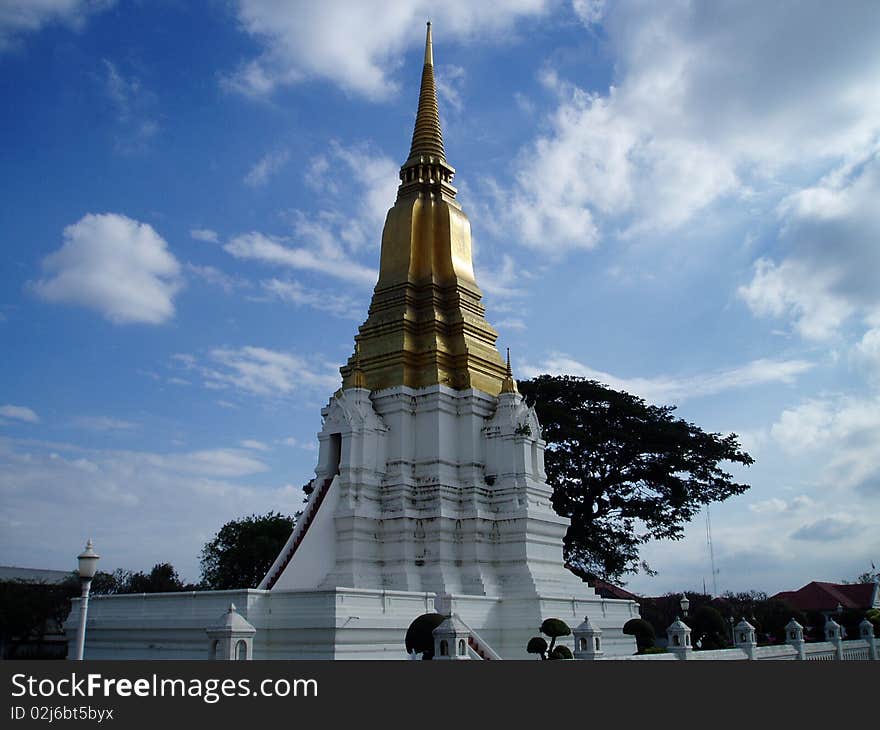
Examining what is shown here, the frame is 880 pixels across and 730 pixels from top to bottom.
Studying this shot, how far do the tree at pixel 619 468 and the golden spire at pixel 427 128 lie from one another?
12.7 metres

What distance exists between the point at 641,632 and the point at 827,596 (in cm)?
4073

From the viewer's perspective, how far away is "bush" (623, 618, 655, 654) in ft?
83.0

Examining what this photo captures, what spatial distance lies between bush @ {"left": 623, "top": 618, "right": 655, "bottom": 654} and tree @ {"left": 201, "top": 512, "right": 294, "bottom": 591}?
64.6 ft

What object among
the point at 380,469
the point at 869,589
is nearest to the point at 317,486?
the point at 380,469

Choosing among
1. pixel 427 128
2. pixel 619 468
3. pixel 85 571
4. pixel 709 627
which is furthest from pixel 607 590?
pixel 85 571

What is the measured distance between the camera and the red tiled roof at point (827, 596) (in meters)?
58.2

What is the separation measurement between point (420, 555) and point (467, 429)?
4.84 m

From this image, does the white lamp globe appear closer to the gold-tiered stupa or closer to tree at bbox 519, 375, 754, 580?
the gold-tiered stupa

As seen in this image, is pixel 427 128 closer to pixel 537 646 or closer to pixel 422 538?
pixel 422 538

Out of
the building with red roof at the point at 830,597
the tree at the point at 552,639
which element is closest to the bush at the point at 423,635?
the tree at the point at 552,639

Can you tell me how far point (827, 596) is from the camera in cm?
5912

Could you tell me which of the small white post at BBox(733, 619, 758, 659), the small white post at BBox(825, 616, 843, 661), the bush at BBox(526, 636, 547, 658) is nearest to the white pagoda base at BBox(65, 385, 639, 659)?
the bush at BBox(526, 636, 547, 658)

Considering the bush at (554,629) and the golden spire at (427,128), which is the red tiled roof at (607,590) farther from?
the golden spire at (427,128)
